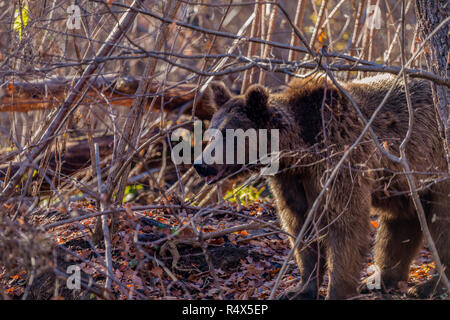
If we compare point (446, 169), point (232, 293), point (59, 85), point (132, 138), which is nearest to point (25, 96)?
point (59, 85)

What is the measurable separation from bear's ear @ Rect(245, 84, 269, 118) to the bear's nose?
71 cm

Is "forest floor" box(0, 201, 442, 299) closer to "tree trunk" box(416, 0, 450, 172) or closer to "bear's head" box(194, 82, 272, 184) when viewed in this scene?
"bear's head" box(194, 82, 272, 184)

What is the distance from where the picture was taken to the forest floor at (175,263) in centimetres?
557

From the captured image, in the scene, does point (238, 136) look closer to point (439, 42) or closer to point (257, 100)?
point (257, 100)

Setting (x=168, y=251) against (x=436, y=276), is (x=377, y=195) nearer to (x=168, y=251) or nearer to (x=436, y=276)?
(x=436, y=276)

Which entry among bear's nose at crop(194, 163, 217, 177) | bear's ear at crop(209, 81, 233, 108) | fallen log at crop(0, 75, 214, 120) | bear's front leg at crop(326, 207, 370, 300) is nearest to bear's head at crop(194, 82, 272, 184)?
bear's nose at crop(194, 163, 217, 177)

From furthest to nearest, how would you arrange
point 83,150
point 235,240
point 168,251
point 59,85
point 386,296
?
point 83,150, point 59,85, point 235,240, point 168,251, point 386,296

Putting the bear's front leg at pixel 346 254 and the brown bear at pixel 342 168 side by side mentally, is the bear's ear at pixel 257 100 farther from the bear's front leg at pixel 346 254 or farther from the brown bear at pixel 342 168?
the bear's front leg at pixel 346 254

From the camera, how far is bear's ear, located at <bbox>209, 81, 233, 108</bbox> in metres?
6.02

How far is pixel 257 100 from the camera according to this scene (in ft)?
18.3

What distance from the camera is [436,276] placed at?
5723 millimetres

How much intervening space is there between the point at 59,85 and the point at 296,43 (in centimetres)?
391

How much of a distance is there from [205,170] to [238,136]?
0.51 m

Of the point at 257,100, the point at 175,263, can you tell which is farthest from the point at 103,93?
the point at 175,263
